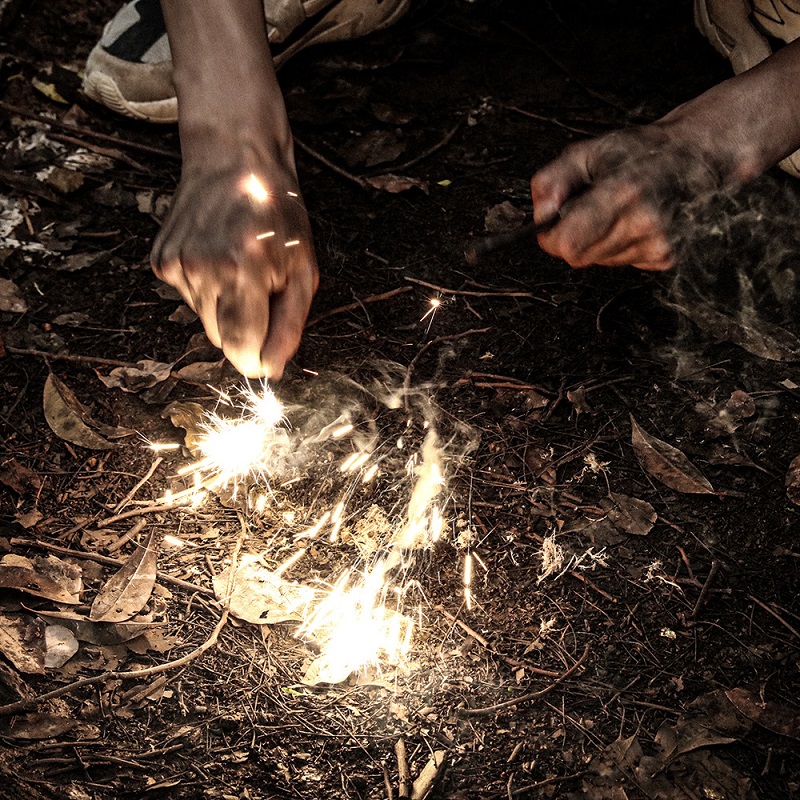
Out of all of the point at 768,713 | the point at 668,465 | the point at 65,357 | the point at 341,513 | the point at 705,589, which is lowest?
the point at 768,713

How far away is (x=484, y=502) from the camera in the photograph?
2307mm

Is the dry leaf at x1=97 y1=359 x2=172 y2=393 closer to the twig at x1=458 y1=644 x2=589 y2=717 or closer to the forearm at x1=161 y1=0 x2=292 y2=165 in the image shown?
the forearm at x1=161 y1=0 x2=292 y2=165

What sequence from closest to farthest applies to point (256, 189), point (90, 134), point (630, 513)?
point (256, 189)
point (630, 513)
point (90, 134)

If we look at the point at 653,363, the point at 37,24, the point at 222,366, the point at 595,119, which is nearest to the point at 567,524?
the point at 653,363

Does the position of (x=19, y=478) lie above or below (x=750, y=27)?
below

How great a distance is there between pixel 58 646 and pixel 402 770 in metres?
0.92

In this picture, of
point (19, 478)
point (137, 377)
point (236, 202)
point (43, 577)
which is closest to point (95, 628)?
point (43, 577)

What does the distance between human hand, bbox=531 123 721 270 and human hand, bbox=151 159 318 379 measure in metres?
0.69

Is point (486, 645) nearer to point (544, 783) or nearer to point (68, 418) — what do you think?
point (544, 783)

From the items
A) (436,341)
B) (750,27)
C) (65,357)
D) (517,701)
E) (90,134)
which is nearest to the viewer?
(517,701)

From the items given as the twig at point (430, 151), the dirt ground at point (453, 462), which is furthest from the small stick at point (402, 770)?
the twig at point (430, 151)

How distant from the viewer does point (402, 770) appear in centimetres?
187

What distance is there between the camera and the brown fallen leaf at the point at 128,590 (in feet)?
6.64

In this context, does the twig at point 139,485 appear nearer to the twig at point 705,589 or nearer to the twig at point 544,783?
the twig at point 544,783
